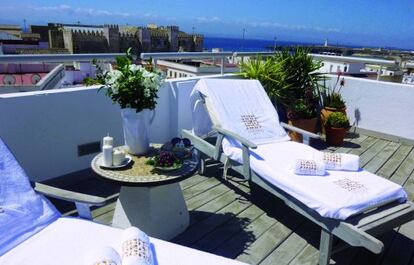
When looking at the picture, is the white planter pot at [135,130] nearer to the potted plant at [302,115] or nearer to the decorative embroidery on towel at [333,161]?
the decorative embroidery on towel at [333,161]

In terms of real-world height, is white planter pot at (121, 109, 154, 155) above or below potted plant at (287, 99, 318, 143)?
above

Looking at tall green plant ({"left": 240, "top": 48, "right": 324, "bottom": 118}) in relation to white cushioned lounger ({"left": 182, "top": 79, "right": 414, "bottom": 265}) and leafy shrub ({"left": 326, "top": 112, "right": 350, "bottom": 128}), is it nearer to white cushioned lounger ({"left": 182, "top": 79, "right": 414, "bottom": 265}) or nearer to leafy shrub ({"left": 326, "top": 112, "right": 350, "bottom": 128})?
leafy shrub ({"left": 326, "top": 112, "right": 350, "bottom": 128})

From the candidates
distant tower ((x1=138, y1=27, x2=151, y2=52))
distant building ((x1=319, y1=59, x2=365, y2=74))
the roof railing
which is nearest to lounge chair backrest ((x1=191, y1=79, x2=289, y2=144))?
the roof railing

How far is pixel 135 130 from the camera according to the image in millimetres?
2289

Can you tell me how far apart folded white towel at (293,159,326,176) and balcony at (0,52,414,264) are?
45 centimetres

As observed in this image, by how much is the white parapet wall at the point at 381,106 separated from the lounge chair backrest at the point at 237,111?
2.05 meters

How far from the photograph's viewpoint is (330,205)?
6.46ft

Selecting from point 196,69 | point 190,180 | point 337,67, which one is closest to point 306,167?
point 190,180

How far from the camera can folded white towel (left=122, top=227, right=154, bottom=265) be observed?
1.34 m

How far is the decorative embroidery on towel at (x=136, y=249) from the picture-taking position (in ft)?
4.50

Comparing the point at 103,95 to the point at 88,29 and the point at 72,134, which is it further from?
the point at 88,29

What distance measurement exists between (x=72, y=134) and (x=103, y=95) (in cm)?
47

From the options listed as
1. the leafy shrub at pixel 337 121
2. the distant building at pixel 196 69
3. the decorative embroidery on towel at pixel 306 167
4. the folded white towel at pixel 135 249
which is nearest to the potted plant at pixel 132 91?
the folded white towel at pixel 135 249

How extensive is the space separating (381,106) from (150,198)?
13.0 feet
